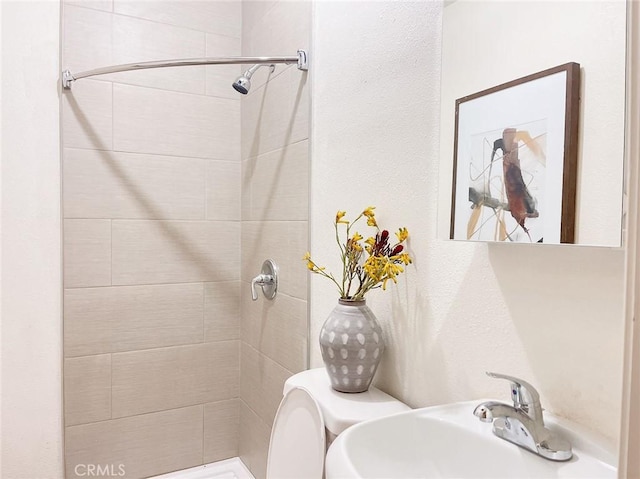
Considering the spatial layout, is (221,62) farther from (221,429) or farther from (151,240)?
(221,429)

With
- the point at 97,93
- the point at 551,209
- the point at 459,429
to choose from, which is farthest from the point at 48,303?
the point at 551,209

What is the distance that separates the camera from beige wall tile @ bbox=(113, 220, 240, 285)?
1.87 metres

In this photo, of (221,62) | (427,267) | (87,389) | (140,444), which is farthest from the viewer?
(140,444)

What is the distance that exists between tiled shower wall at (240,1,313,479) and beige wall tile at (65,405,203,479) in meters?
0.22

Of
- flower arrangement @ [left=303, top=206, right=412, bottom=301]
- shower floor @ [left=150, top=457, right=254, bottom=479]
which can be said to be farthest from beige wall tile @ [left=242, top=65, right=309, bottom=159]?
shower floor @ [left=150, top=457, right=254, bottom=479]

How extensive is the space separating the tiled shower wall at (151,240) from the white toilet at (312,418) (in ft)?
2.75

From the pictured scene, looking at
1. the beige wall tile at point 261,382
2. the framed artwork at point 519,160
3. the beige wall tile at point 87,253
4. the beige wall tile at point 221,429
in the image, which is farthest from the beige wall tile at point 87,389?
the framed artwork at point 519,160

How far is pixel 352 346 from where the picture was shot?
3.52ft

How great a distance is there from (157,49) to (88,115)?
1.29 feet

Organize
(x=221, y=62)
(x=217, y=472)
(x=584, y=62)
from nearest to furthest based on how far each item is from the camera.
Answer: (x=584, y=62) < (x=221, y=62) < (x=217, y=472)

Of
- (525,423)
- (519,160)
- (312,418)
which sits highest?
(519,160)

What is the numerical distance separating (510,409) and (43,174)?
5.63 ft

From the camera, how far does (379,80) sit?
1.20 m

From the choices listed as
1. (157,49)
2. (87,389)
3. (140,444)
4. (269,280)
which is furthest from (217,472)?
(157,49)
